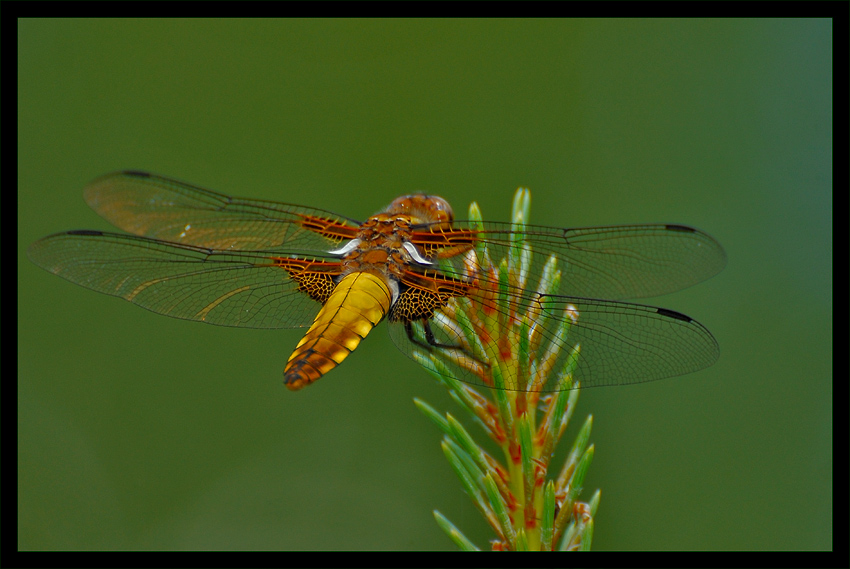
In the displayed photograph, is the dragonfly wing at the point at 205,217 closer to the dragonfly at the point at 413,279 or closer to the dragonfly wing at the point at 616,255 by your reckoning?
the dragonfly at the point at 413,279

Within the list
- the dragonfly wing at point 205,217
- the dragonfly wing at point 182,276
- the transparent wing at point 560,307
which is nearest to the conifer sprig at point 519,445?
the transparent wing at point 560,307

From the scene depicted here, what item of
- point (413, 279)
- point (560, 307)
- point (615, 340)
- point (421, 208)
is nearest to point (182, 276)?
point (413, 279)

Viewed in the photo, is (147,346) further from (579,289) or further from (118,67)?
(579,289)

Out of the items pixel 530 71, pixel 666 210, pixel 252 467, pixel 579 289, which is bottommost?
pixel 252 467

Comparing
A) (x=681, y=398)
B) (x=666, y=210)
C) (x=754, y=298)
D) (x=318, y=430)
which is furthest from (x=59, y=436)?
(x=754, y=298)

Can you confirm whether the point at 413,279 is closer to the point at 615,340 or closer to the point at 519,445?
the point at 615,340

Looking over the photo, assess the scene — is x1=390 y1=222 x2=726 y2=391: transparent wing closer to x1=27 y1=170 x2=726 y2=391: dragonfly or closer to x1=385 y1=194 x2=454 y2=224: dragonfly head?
x1=27 y1=170 x2=726 y2=391: dragonfly
